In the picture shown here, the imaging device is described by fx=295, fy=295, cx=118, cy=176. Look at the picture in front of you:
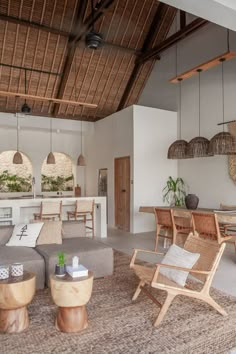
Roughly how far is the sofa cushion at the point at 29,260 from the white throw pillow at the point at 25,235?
0.34 meters

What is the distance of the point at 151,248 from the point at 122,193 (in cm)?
266

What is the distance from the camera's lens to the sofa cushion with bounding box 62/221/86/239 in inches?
193

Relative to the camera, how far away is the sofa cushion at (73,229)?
16.0 ft

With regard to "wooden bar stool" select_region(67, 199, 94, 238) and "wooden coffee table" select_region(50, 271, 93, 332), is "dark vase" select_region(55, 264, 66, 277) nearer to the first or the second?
"wooden coffee table" select_region(50, 271, 93, 332)

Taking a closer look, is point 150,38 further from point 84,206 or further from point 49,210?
point 49,210

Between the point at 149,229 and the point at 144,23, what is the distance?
5.62m

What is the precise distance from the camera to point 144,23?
7.98m

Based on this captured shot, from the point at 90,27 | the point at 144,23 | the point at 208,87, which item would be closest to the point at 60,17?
the point at 90,27

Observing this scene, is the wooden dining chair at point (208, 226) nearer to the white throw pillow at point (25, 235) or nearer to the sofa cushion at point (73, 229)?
the sofa cushion at point (73, 229)

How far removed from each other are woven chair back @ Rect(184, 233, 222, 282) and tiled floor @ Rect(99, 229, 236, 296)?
80 cm

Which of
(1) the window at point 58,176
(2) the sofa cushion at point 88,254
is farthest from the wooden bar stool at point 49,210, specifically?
(1) the window at point 58,176

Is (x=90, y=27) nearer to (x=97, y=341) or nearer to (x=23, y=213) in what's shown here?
(x=23, y=213)

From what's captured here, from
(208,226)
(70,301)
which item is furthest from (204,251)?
(208,226)

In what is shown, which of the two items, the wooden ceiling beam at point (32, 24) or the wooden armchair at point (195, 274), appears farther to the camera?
the wooden ceiling beam at point (32, 24)
